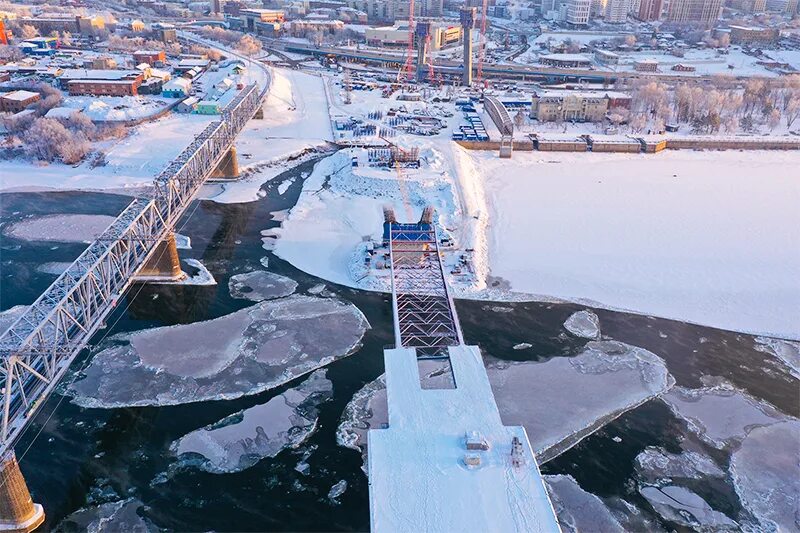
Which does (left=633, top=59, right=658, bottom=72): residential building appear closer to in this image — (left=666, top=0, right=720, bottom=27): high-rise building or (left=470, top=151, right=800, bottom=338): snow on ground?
(left=470, top=151, right=800, bottom=338): snow on ground

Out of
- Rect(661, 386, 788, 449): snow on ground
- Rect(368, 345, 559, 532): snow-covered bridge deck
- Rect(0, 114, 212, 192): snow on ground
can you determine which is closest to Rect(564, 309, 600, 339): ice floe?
Rect(661, 386, 788, 449): snow on ground

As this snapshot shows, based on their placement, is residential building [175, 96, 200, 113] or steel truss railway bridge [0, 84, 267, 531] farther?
residential building [175, 96, 200, 113]

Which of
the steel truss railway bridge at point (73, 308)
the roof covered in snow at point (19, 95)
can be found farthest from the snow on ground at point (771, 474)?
the roof covered in snow at point (19, 95)

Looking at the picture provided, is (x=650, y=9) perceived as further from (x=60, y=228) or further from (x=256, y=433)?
(x=256, y=433)

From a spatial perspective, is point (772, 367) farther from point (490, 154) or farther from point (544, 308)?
point (490, 154)

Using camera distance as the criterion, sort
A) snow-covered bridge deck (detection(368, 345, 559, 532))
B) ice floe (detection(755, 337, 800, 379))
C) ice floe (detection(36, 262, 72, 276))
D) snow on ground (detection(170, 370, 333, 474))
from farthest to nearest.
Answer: ice floe (detection(36, 262, 72, 276)) < ice floe (detection(755, 337, 800, 379)) < snow on ground (detection(170, 370, 333, 474)) < snow-covered bridge deck (detection(368, 345, 559, 532))

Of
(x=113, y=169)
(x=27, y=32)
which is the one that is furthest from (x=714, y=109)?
(x=27, y=32)

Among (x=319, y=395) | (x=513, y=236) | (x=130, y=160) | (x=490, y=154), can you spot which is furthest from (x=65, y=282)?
(x=490, y=154)
